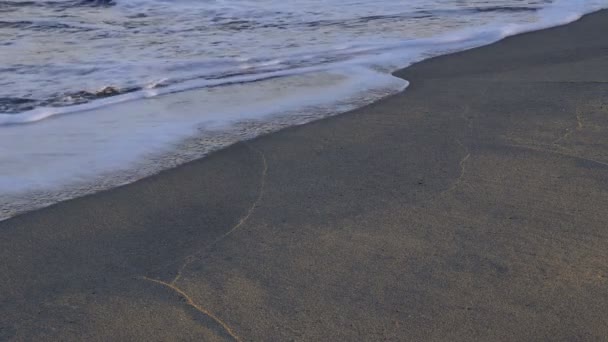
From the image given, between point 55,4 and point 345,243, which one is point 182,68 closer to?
point 345,243

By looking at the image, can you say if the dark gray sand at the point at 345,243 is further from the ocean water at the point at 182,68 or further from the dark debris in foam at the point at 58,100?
the dark debris in foam at the point at 58,100

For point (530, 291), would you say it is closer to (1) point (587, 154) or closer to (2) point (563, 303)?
(2) point (563, 303)

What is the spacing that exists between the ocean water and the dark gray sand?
423 mm

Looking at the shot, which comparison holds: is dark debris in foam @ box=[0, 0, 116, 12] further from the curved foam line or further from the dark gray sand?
the dark gray sand

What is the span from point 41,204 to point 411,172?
1.67 m

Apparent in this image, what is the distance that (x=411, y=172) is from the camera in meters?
4.23

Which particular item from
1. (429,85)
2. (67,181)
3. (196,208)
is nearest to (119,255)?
(196,208)

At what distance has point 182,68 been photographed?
24.0 ft

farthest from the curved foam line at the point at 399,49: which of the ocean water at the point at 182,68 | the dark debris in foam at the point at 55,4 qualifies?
the dark debris in foam at the point at 55,4

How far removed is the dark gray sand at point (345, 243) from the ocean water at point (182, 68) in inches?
16.7

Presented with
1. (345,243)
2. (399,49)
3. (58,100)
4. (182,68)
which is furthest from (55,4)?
(345,243)

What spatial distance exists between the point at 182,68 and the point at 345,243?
417cm

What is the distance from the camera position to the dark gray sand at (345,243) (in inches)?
113

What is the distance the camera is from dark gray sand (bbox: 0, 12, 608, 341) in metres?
2.88
